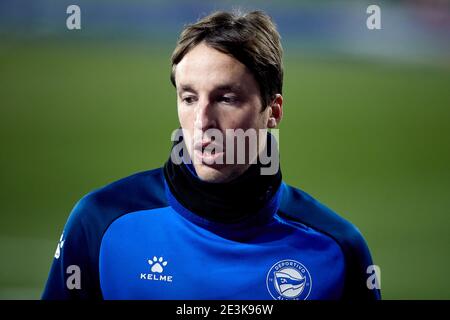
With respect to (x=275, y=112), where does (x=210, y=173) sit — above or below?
below

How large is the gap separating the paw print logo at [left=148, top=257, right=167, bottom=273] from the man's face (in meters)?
0.28

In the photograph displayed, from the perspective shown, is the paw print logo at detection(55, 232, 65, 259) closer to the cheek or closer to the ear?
the cheek

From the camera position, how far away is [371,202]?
2.04 m

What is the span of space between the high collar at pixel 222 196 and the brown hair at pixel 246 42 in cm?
24

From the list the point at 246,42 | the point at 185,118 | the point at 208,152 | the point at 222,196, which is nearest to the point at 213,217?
the point at 222,196

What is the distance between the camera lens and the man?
5.86 ft

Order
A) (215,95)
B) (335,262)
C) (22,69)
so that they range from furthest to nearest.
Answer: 1. (22,69)
2. (335,262)
3. (215,95)

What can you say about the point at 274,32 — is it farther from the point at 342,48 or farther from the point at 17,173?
the point at 17,173

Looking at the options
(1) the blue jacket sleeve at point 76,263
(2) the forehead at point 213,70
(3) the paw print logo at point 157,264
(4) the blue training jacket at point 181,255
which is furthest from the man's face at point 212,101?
(1) the blue jacket sleeve at point 76,263

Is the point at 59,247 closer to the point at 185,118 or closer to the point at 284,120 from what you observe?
the point at 185,118

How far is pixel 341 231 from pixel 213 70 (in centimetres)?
65

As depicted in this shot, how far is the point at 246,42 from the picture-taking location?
1777 mm
